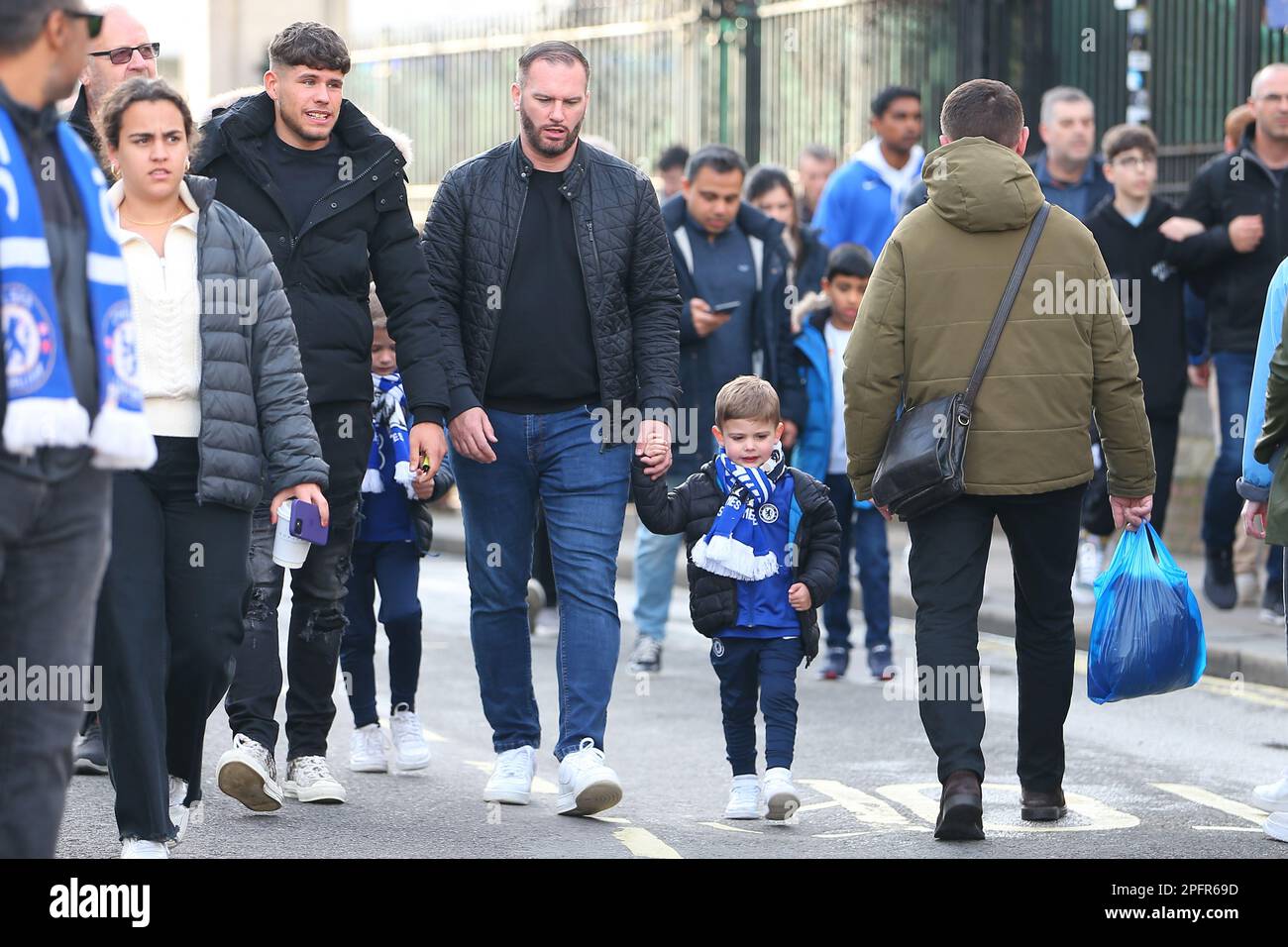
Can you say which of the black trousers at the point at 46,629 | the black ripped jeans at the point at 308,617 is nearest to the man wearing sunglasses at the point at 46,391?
the black trousers at the point at 46,629

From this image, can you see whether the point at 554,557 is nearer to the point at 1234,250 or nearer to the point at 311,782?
the point at 311,782

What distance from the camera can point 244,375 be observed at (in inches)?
219

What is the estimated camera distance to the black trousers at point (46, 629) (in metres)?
4.01

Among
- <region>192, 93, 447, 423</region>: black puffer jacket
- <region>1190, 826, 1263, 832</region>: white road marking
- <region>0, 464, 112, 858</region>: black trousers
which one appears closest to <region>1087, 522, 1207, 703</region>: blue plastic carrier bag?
<region>1190, 826, 1263, 832</region>: white road marking

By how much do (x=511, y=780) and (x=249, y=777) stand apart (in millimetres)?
810

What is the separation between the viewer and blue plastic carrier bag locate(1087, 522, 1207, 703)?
626 cm

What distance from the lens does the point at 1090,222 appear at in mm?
10250

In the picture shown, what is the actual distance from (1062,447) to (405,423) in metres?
2.48

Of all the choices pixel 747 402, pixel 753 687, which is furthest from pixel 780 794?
pixel 747 402

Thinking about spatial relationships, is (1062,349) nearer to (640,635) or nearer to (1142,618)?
(1142,618)

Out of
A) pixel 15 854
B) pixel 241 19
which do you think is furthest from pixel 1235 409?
pixel 241 19

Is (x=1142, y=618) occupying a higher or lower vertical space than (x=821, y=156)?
lower

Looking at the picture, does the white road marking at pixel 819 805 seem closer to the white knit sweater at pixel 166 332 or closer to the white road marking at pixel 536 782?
the white road marking at pixel 536 782

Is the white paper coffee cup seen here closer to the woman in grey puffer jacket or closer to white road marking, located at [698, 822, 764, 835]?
the woman in grey puffer jacket
